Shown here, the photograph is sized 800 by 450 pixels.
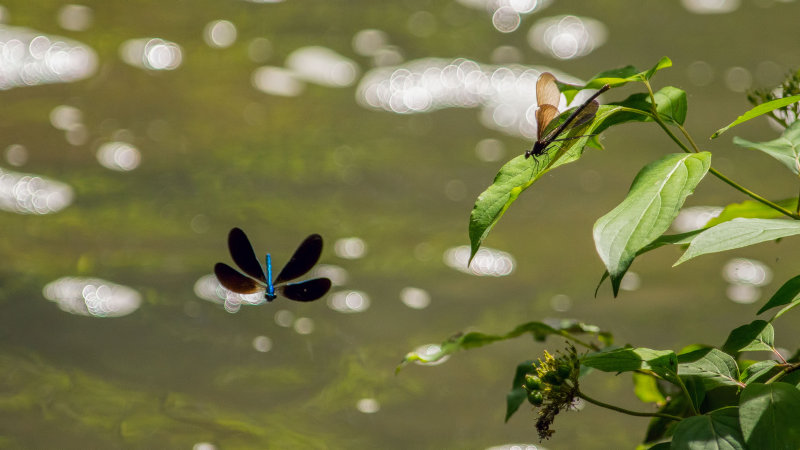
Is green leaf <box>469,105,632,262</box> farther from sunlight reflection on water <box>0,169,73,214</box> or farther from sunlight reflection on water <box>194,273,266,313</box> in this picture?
sunlight reflection on water <box>0,169,73,214</box>

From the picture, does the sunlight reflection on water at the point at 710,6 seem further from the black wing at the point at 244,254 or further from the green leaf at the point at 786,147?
the black wing at the point at 244,254

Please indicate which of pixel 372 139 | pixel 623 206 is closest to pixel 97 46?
pixel 372 139

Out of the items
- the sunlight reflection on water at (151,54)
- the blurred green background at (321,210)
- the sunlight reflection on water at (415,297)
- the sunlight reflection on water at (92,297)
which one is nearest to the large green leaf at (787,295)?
the blurred green background at (321,210)

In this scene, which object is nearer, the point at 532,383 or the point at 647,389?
the point at 532,383

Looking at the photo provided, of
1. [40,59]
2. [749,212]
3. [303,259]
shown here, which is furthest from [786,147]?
[40,59]

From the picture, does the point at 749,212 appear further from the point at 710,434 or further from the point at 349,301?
the point at 349,301

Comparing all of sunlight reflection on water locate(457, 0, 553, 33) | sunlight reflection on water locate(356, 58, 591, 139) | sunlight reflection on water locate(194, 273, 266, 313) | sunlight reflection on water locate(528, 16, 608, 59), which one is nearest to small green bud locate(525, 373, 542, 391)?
sunlight reflection on water locate(194, 273, 266, 313)

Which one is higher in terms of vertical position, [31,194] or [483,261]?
[31,194]
